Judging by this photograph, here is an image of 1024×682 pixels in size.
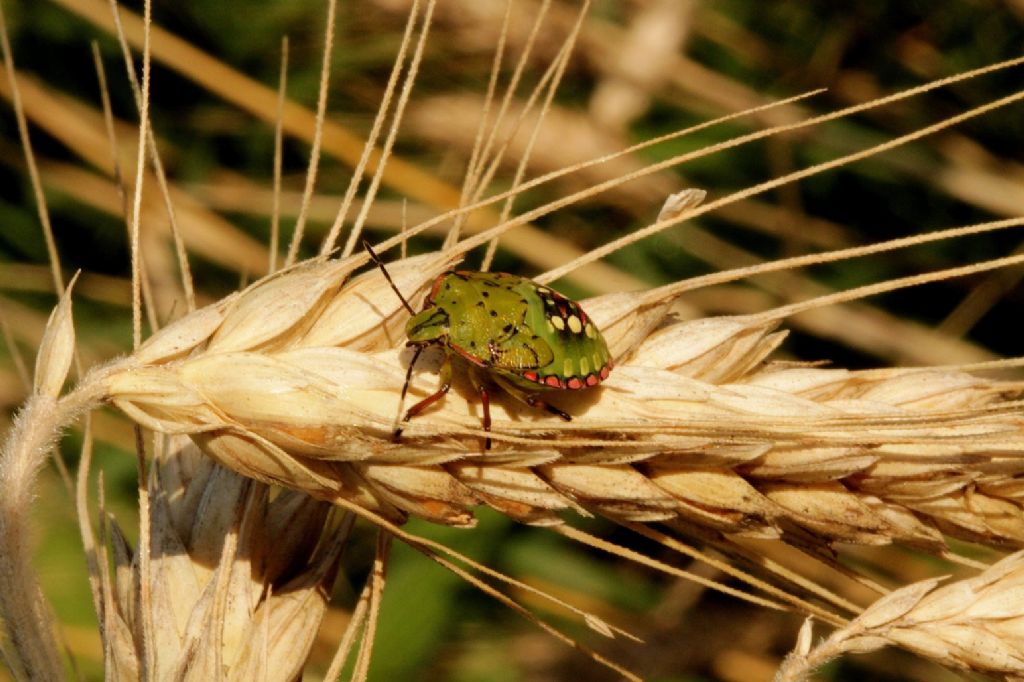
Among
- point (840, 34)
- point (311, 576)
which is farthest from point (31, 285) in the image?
point (840, 34)

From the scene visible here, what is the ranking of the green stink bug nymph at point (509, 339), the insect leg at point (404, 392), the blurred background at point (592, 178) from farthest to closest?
the blurred background at point (592, 178)
the green stink bug nymph at point (509, 339)
the insect leg at point (404, 392)

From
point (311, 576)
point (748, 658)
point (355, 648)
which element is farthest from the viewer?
point (748, 658)

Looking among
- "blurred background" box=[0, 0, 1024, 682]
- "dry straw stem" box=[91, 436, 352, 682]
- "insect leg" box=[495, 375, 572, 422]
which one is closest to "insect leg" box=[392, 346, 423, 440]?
"insect leg" box=[495, 375, 572, 422]

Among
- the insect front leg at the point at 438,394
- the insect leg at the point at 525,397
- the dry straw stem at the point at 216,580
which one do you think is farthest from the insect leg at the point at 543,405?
the dry straw stem at the point at 216,580

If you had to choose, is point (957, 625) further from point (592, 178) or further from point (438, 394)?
point (592, 178)

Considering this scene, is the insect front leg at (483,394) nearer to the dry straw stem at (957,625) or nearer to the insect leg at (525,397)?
the insect leg at (525,397)

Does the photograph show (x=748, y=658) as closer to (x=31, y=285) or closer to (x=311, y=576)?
(x=311, y=576)

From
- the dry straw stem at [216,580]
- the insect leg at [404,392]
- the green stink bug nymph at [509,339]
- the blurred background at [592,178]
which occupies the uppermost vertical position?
the blurred background at [592,178]
